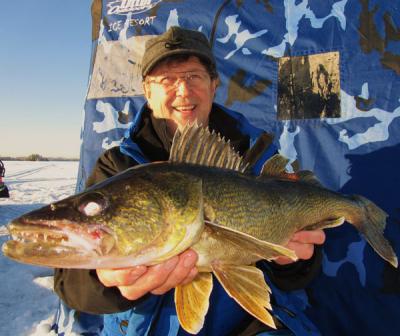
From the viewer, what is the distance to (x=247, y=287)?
172 centimetres

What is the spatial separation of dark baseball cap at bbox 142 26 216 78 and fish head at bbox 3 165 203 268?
1.05 meters

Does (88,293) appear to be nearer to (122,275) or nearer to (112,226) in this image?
(122,275)

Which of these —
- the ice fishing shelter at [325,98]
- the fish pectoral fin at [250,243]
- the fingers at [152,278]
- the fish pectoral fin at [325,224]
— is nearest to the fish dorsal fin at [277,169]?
the fish pectoral fin at [325,224]

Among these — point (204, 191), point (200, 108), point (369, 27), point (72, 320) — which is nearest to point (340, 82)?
point (369, 27)

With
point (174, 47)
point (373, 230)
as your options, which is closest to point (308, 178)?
point (373, 230)

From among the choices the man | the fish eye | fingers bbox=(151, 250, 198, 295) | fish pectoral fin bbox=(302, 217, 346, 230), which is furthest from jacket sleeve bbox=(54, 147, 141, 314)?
fish pectoral fin bbox=(302, 217, 346, 230)

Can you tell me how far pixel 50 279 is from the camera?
413cm

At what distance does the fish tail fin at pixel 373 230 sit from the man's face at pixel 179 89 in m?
1.27

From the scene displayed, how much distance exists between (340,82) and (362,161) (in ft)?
2.71

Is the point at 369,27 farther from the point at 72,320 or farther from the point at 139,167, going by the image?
the point at 72,320

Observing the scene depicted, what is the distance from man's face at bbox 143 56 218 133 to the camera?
247cm

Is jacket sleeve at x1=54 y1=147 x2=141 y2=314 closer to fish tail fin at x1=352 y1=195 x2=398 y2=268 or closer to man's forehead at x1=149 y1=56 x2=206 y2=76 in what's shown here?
man's forehead at x1=149 y1=56 x2=206 y2=76

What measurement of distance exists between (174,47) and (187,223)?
1317 mm

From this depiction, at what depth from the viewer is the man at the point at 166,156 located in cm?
192
